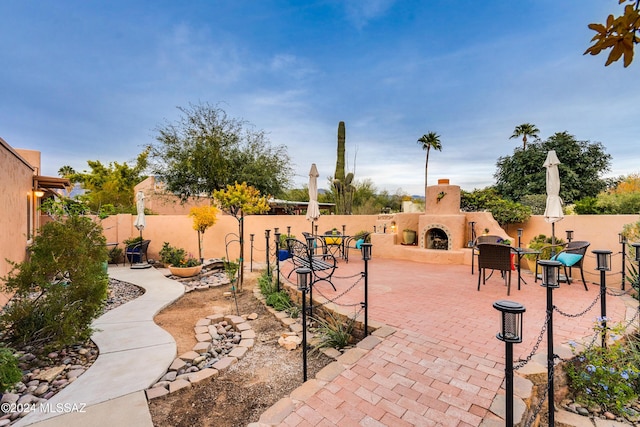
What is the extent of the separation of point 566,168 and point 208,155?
70.9 feet

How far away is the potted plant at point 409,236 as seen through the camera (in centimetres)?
962

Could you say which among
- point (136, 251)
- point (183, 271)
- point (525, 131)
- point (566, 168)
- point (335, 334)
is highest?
point (525, 131)

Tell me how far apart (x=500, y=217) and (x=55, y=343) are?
10.8m

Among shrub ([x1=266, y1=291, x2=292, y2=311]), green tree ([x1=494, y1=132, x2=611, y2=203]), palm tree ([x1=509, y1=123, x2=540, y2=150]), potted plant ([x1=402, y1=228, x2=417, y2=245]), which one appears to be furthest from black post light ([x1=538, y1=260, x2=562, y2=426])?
palm tree ([x1=509, y1=123, x2=540, y2=150])

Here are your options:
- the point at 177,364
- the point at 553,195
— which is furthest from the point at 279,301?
the point at 553,195

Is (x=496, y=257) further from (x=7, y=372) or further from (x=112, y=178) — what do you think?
(x=112, y=178)

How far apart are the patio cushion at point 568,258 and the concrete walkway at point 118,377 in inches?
278

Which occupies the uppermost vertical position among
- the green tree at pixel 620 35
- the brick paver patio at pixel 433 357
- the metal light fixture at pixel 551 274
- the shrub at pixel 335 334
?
the green tree at pixel 620 35

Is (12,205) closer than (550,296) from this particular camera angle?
No

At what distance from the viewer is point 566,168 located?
1755cm

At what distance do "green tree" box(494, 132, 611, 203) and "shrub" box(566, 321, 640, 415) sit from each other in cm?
1806

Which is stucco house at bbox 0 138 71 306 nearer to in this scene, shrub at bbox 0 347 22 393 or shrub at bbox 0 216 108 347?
shrub at bbox 0 216 108 347

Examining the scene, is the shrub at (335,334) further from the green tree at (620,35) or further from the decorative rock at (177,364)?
the green tree at (620,35)

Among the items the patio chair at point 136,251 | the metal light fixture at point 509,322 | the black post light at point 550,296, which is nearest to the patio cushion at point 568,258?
the black post light at point 550,296
